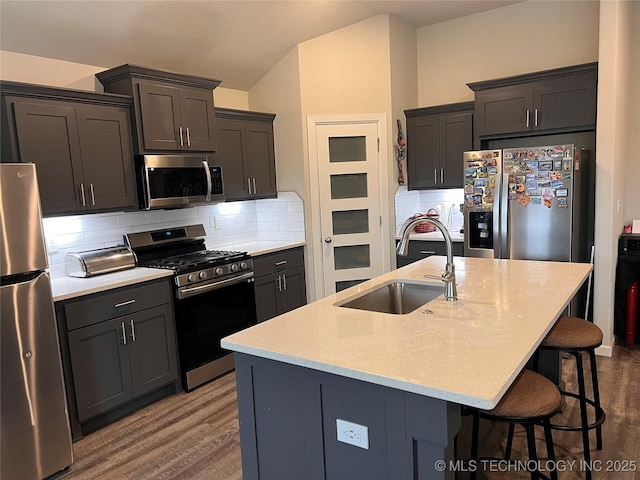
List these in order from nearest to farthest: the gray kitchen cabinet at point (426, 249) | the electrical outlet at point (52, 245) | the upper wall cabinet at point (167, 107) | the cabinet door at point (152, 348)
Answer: the cabinet door at point (152, 348) < the electrical outlet at point (52, 245) < the upper wall cabinet at point (167, 107) < the gray kitchen cabinet at point (426, 249)

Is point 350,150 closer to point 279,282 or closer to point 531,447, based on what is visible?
point 279,282

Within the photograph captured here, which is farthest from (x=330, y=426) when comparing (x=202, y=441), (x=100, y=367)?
(x=100, y=367)

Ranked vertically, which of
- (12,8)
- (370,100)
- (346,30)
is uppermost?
(346,30)

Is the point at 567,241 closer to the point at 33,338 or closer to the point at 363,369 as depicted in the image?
the point at 363,369

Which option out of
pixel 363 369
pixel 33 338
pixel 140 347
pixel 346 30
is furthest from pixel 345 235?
pixel 363 369

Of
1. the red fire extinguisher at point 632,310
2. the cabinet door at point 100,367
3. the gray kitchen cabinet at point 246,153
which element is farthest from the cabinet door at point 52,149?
the red fire extinguisher at point 632,310

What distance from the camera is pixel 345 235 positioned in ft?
15.7

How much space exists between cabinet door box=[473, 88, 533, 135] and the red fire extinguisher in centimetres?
163

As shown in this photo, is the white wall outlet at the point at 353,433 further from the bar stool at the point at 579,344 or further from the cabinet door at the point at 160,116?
the cabinet door at the point at 160,116

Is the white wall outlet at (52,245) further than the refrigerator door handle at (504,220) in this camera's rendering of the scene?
No

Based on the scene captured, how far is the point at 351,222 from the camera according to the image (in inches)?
190

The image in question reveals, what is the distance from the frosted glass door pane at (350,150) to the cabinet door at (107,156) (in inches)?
79.1

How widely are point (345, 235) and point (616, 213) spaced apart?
93.2 inches

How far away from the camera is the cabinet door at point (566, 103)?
388cm
